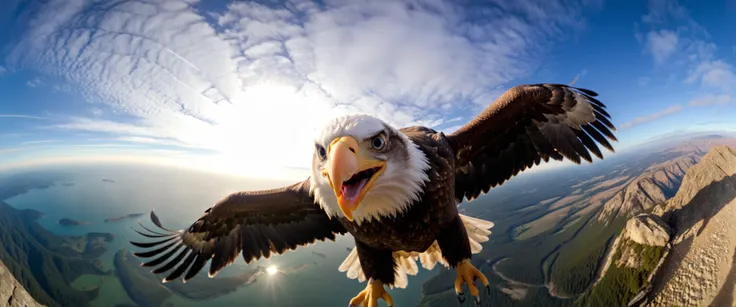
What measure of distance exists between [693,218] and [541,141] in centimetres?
3491

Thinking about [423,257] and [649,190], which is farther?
[649,190]

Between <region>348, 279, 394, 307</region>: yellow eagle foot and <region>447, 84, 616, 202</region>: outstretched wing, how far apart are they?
1.67 metres

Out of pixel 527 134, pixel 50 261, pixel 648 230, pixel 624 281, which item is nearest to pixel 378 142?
pixel 527 134

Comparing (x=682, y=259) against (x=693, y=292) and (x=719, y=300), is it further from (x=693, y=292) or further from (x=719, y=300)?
(x=719, y=300)

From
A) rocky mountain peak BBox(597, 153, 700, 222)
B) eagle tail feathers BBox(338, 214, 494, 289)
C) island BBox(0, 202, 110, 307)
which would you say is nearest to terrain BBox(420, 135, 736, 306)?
rocky mountain peak BBox(597, 153, 700, 222)

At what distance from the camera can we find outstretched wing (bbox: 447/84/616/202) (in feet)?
11.3

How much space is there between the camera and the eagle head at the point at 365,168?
1.65m

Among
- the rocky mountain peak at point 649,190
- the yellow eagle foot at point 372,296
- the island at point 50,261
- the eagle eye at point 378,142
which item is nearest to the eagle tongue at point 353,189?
the eagle eye at point 378,142

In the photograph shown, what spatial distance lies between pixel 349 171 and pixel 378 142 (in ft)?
1.11

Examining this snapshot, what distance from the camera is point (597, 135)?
379cm

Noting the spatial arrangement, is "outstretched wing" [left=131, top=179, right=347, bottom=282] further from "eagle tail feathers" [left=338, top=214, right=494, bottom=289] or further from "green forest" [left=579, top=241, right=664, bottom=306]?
"green forest" [left=579, top=241, right=664, bottom=306]

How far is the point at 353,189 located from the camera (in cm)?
175

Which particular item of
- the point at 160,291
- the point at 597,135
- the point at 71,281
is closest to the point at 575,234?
the point at 597,135

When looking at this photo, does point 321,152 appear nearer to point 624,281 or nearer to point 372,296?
point 372,296
